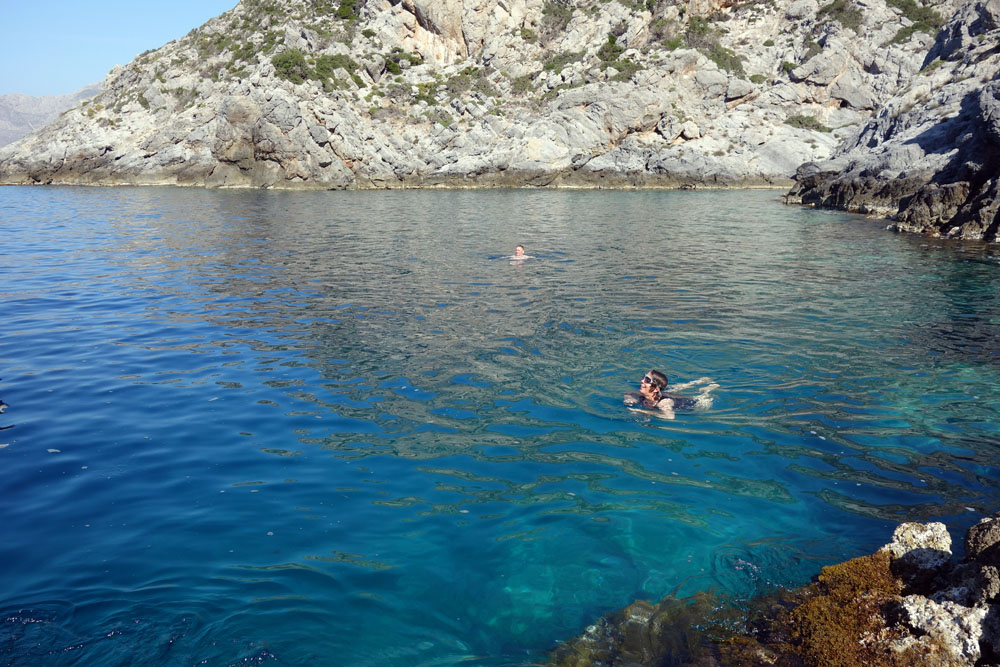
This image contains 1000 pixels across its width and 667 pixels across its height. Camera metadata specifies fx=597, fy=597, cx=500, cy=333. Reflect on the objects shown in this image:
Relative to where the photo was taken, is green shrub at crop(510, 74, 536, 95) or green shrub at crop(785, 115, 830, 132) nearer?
green shrub at crop(785, 115, 830, 132)

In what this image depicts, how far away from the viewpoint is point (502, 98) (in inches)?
2995

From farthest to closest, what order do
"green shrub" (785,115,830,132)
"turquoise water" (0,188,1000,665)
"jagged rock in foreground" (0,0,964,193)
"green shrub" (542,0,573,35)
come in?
"green shrub" (542,0,573,35) → "green shrub" (785,115,830,132) → "jagged rock in foreground" (0,0,964,193) → "turquoise water" (0,188,1000,665)

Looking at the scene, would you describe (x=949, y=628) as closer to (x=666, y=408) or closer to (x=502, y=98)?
(x=666, y=408)

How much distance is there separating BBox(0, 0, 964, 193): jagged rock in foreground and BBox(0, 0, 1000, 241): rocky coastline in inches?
8.0

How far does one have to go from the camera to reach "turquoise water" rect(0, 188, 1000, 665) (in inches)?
208

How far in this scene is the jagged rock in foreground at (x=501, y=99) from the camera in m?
66.9

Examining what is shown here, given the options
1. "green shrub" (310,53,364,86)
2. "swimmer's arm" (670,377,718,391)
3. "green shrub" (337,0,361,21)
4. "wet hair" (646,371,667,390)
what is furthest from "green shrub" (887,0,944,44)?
"wet hair" (646,371,667,390)

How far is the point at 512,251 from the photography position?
24.9 m

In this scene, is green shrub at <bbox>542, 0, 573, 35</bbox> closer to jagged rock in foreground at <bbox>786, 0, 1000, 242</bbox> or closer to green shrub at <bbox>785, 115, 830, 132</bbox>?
green shrub at <bbox>785, 115, 830, 132</bbox>

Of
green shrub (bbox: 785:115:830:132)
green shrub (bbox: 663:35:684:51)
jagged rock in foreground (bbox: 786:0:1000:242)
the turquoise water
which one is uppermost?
green shrub (bbox: 663:35:684:51)

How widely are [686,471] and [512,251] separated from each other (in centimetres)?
1813

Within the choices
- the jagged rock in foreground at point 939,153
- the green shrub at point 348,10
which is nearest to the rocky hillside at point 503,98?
the green shrub at point 348,10

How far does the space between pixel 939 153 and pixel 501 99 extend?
51.4 meters

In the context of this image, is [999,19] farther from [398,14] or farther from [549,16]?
[398,14]
